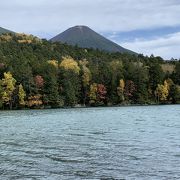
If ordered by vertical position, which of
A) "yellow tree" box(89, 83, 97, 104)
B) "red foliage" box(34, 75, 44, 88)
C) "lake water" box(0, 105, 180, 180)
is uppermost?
"red foliage" box(34, 75, 44, 88)

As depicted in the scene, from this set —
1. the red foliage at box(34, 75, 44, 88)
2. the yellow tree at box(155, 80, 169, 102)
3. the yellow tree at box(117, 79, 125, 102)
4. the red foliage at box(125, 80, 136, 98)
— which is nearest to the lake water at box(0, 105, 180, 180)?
the red foliage at box(34, 75, 44, 88)

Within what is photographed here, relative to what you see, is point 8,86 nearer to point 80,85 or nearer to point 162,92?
point 80,85

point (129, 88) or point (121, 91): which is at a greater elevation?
point (129, 88)

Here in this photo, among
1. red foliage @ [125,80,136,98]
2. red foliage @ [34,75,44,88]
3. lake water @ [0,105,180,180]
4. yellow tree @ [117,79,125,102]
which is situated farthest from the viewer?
red foliage @ [125,80,136,98]

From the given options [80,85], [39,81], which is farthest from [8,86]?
[80,85]

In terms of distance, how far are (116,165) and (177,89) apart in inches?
4630

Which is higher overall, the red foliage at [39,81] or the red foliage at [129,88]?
the red foliage at [39,81]

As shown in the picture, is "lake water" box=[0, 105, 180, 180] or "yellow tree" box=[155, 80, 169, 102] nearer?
"lake water" box=[0, 105, 180, 180]

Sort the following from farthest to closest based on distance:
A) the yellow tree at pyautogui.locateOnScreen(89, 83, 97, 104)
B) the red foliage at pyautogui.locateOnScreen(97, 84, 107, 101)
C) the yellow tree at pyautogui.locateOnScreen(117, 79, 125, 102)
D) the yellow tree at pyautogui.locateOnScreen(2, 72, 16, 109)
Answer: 1. the yellow tree at pyautogui.locateOnScreen(117, 79, 125, 102)
2. the red foliage at pyautogui.locateOnScreen(97, 84, 107, 101)
3. the yellow tree at pyautogui.locateOnScreen(89, 83, 97, 104)
4. the yellow tree at pyautogui.locateOnScreen(2, 72, 16, 109)

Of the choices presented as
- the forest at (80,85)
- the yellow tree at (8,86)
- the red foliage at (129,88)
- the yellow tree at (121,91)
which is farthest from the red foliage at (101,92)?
the yellow tree at (8,86)

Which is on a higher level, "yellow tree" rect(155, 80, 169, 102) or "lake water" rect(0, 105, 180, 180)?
"yellow tree" rect(155, 80, 169, 102)

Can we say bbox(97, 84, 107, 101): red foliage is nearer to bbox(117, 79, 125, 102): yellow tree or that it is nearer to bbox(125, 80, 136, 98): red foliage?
bbox(117, 79, 125, 102): yellow tree

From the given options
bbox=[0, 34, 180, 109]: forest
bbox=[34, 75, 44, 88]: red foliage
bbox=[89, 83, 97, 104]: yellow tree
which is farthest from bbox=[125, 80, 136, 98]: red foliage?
bbox=[34, 75, 44, 88]: red foliage

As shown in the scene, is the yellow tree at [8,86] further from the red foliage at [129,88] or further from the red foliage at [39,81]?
the red foliage at [129,88]
